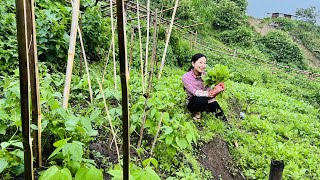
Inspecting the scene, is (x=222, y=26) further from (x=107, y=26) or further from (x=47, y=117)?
(x=47, y=117)

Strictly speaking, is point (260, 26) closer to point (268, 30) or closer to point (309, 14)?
point (268, 30)

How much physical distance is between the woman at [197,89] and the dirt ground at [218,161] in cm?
47

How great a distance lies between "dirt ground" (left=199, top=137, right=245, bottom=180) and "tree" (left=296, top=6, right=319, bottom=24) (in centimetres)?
3626

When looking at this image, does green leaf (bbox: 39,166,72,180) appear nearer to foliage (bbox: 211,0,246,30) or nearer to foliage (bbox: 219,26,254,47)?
foliage (bbox: 219,26,254,47)

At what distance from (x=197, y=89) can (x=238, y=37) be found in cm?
2234

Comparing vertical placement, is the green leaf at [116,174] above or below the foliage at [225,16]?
below

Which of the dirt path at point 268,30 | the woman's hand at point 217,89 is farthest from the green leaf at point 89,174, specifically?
the dirt path at point 268,30

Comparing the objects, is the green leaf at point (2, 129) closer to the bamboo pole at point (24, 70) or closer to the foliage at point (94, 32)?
→ the bamboo pole at point (24, 70)

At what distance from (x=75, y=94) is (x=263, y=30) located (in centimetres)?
3175

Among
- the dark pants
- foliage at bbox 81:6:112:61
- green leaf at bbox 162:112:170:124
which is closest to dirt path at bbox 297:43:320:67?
foliage at bbox 81:6:112:61

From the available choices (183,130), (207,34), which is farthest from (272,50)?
(183,130)

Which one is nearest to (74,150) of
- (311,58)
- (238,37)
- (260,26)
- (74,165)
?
(74,165)

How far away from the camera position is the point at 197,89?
4.23 metres

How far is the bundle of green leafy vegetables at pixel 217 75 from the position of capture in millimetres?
3891
